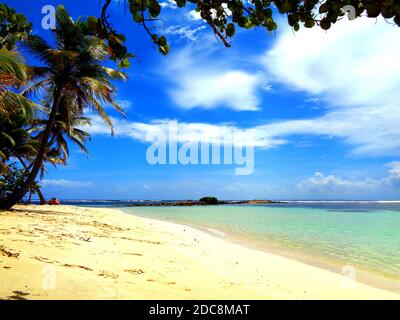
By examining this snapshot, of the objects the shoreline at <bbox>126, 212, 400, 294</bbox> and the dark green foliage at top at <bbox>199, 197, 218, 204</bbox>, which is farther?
the dark green foliage at top at <bbox>199, 197, 218, 204</bbox>

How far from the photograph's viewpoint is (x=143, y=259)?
6031 mm

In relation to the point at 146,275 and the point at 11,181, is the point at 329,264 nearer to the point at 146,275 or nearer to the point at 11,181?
the point at 146,275

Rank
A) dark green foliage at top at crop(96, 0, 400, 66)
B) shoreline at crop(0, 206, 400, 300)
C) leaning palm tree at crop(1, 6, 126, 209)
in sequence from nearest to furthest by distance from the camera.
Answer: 1. dark green foliage at top at crop(96, 0, 400, 66)
2. shoreline at crop(0, 206, 400, 300)
3. leaning palm tree at crop(1, 6, 126, 209)

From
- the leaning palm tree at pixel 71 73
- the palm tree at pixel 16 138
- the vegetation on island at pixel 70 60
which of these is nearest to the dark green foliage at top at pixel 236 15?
the vegetation on island at pixel 70 60

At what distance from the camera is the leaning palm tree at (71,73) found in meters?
15.3

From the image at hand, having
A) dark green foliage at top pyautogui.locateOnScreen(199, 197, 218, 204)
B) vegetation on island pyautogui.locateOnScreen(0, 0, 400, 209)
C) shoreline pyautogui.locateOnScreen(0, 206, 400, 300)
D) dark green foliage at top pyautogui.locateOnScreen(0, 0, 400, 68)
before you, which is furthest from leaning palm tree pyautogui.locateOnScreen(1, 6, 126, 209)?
dark green foliage at top pyautogui.locateOnScreen(199, 197, 218, 204)

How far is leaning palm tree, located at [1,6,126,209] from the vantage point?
15.3 m

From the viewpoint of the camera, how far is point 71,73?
15.9 meters

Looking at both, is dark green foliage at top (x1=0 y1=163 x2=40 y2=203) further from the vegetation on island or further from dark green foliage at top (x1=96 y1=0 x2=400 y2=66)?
dark green foliage at top (x1=96 y1=0 x2=400 y2=66)

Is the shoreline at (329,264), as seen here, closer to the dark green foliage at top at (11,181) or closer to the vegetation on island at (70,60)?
the vegetation on island at (70,60)

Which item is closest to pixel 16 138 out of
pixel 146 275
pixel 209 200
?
pixel 146 275
